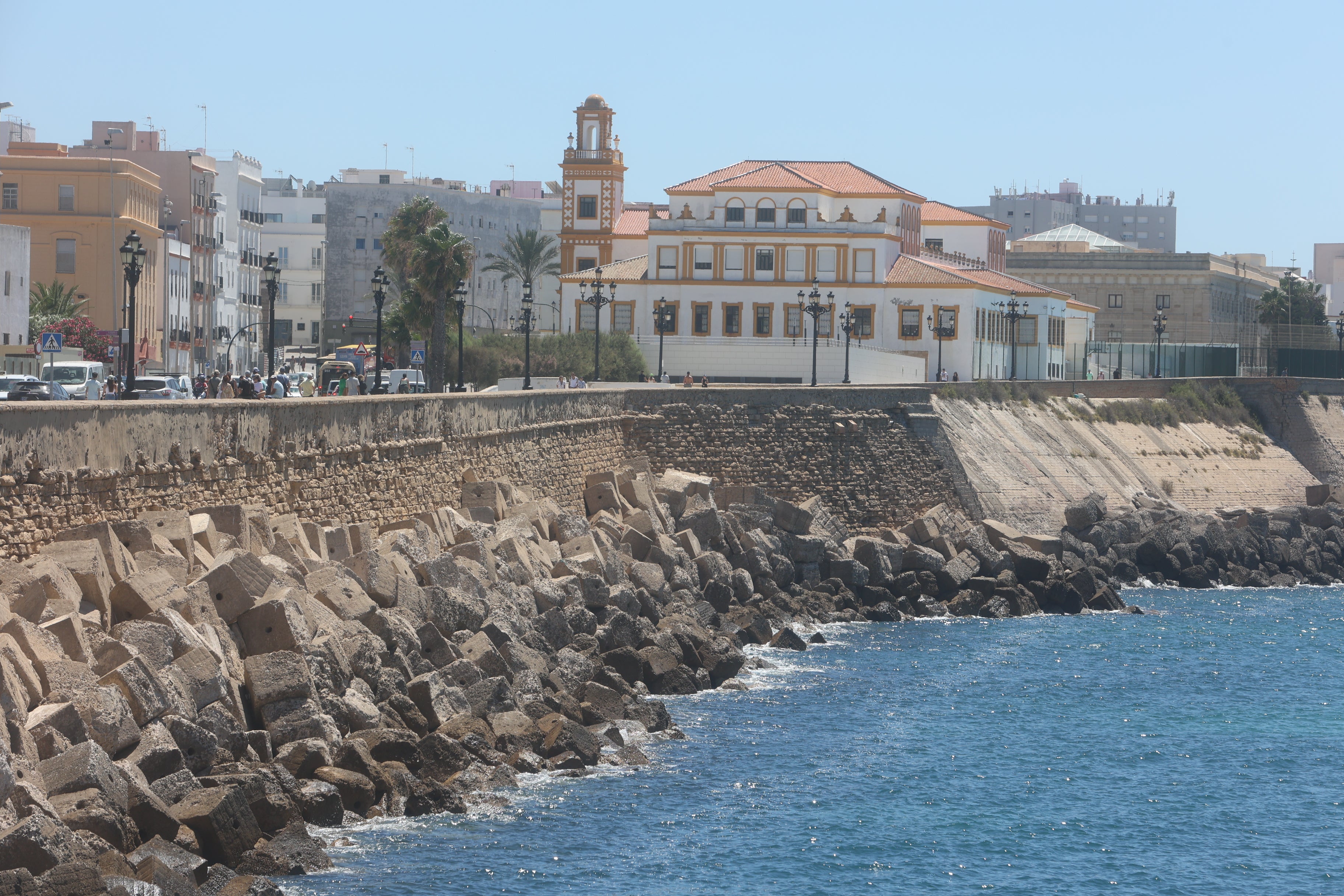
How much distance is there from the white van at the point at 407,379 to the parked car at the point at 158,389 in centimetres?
640

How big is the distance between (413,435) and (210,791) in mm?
12827

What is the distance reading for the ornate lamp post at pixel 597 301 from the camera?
175 feet

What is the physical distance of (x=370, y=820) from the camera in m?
17.2

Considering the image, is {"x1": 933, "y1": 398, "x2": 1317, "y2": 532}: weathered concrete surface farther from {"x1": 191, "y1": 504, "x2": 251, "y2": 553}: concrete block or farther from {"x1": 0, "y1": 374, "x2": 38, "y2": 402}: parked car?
{"x1": 191, "y1": 504, "x2": 251, "y2": 553}: concrete block

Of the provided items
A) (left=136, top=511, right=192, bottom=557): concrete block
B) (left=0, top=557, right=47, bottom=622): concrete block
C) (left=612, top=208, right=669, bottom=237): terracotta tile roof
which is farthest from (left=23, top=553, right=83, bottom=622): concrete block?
(left=612, top=208, right=669, bottom=237): terracotta tile roof

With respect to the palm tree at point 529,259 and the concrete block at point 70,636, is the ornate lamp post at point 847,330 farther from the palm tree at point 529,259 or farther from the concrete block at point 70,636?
the concrete block at point 70,636

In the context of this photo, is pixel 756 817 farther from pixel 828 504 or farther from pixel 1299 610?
pixel 1299 610

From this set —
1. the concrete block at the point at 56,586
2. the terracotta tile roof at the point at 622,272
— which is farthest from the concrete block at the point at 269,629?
the terracotta tile roof at the point at 622,272

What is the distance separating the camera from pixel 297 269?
357 feet

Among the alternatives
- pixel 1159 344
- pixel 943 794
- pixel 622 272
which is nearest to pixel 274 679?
pixel 943 794

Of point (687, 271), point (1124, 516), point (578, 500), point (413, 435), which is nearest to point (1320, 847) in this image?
point (413, 435)

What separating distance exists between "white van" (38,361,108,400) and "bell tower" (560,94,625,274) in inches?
1515

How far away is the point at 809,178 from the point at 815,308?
20.1m

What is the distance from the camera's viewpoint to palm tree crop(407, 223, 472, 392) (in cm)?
5894
